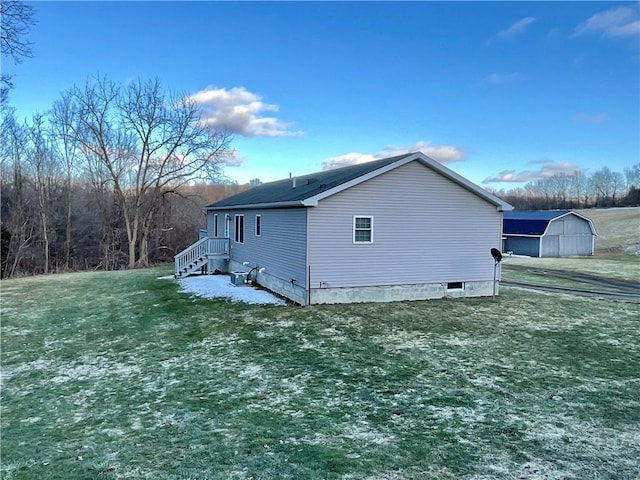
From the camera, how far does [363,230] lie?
1248 centimetres

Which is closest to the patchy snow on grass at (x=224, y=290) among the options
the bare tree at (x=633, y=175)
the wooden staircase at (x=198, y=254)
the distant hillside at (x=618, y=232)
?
the wooden staircase at (x=198, y=254)

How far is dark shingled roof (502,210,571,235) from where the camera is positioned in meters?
32.6

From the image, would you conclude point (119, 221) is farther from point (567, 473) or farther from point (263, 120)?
point (567, 473)

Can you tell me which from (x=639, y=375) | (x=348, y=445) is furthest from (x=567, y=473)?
(x=639, y=375)

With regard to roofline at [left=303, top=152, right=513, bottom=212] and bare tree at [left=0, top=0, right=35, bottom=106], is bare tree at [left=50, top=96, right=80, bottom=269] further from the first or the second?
roofline at [left=303, top=152, right=513, bottom=212]

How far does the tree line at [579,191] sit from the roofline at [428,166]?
64813 millimetres

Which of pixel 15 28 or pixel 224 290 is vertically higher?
pixel 15 28

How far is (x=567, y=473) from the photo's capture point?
396 cm

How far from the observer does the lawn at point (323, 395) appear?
4309 millimetres

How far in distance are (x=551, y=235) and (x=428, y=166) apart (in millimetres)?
24769

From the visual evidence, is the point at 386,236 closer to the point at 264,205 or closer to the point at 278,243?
the point at 278,243

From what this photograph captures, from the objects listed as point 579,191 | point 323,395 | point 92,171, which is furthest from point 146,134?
point 579,191

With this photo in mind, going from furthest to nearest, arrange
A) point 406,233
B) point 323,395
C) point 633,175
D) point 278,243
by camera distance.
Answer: point 633,175, point 278,243, point 406,233, point 323,395

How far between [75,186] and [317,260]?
27335 mm
